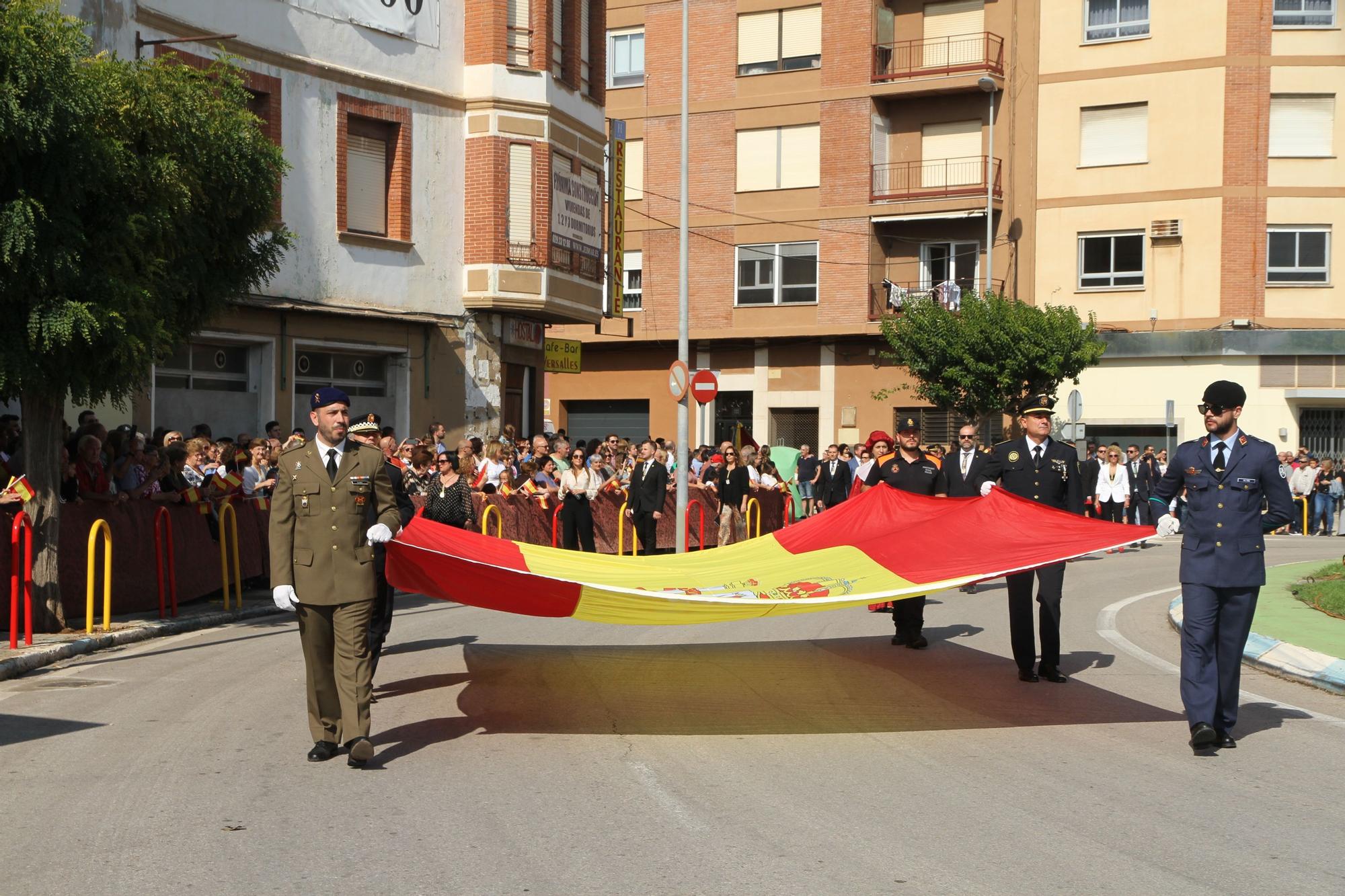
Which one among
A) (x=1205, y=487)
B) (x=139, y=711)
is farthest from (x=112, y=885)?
(x=1205, y=487)

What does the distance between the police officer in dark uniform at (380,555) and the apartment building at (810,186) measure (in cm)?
3412

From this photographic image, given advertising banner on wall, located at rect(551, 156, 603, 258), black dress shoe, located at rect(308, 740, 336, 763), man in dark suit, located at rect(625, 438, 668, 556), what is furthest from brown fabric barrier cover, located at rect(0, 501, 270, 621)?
advertising banner on wall, located at rect(551, 156, 603, 258)

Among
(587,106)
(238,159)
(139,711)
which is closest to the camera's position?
(139,711)

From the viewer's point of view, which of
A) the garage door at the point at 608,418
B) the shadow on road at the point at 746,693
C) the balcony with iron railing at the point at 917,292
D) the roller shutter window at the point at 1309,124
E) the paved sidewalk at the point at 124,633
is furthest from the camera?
the garage door at the point at 608,418

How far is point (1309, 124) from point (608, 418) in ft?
78.5

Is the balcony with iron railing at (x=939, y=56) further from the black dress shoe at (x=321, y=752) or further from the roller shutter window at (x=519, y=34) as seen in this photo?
the black dress shoe at (x=321, y=752)

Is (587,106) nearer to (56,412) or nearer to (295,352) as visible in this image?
(295,352)

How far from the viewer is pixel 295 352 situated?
2555 cm

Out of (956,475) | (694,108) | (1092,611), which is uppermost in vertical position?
(694,108)

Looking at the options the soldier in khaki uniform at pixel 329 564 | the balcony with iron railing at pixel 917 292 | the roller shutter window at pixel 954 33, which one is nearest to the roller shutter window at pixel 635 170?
the balcony with iron railing at pixel 917 292

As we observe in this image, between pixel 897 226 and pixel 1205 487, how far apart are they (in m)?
36.5

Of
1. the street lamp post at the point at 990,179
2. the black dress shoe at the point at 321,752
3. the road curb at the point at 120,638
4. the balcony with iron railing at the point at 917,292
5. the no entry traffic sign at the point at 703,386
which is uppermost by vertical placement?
the street lamp post at the point at 990,179

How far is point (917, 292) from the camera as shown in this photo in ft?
144

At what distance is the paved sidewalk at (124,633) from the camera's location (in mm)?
11719
